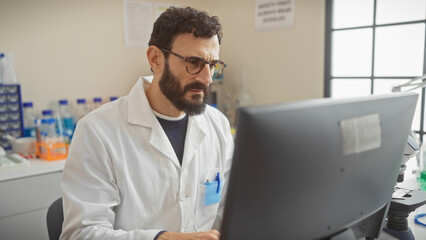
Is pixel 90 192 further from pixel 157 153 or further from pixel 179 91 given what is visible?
pixel 179 91

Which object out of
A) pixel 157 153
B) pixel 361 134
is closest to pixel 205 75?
pixel 157 153

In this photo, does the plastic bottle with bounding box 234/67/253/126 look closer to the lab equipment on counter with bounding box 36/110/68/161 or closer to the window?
the window

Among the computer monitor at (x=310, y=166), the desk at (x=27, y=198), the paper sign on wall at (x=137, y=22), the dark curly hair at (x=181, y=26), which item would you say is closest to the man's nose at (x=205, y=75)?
the dark curly hair at (x=181, y=26)

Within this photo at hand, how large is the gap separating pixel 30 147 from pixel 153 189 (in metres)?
1.39

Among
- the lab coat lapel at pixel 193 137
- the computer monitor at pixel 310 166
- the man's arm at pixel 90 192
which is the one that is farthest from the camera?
the lab coat lapel at pixel 193 137

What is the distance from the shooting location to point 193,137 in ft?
4.50

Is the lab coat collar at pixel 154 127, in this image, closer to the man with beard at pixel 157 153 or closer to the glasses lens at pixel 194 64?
the man with beard at pixel 157 153

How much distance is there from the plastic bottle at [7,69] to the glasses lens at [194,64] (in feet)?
4.97

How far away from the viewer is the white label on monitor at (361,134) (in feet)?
2.11

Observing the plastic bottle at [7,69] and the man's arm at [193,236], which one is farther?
the plastic bottle at [7,69]

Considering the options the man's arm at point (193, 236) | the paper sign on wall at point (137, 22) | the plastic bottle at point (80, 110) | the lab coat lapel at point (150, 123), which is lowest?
the man's arm at point (193, 236)

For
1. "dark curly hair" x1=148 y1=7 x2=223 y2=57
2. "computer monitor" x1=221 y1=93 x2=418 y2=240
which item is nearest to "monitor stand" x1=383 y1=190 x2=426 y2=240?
"computer monitor" x1=221 y1=93 x2=418 y2=240

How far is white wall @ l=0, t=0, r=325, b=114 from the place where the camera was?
7.88 feet

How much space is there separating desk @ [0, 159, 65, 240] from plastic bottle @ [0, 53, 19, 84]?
0.56 metres
